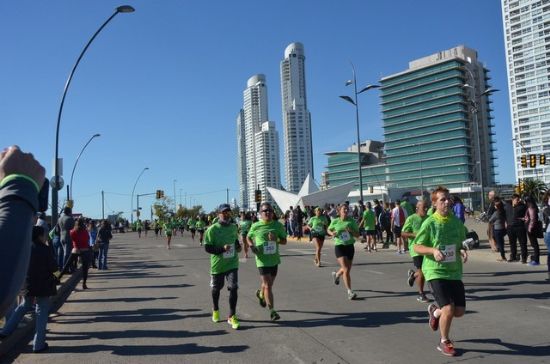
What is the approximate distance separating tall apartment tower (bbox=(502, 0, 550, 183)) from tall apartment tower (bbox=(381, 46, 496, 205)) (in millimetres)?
10164

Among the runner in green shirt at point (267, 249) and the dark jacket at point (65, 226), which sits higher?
the dark jacket at point (65, 226)

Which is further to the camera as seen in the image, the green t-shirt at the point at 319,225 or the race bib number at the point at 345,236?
the green t-shirt at the point at 319,225

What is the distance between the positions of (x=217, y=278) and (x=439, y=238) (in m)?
3.80

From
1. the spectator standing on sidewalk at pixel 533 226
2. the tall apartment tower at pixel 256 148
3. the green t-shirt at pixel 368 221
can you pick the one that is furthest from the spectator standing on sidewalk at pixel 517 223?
the tall apartment tower at pixel 256 148

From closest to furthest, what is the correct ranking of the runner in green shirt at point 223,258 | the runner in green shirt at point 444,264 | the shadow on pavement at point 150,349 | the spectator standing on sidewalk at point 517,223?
1. the runner in green shirt at point 444,264
2. the shadow on pavement at point 150,349
3. the runner in green shirt at point 223,258
4. the spectator standing on sidewalk at point 517,223

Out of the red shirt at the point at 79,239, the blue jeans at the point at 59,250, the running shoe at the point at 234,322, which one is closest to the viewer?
the running shoe at the point at 234,322

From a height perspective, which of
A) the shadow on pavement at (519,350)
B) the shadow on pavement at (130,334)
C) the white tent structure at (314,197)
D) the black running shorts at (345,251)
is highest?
the white tent structure at (314,197)

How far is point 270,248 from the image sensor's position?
28.7ft

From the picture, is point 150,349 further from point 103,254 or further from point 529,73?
point 529,73

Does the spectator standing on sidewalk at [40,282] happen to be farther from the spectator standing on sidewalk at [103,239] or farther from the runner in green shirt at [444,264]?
the spectator standing on sidewalk at [103,239]

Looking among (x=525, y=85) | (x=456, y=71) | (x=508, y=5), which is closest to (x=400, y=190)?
(x=456, y=71)

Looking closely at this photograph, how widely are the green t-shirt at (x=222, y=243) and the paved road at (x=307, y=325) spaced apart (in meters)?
0.94

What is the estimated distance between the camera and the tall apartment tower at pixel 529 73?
477ft

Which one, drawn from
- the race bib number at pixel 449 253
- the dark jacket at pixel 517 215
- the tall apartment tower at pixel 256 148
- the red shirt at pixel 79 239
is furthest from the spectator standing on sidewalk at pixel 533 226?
the tall apartment tower at pixel 256 148
